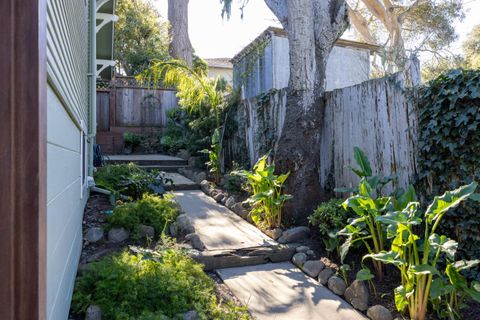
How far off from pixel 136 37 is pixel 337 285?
A: 47.4 ft

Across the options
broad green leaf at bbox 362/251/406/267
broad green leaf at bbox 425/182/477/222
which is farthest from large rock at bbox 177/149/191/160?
broad green leaf at bbox 425/182/477/222

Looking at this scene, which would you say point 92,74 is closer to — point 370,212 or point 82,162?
point 82,162

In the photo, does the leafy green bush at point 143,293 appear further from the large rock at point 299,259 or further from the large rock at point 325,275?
the large rock at point 299,259

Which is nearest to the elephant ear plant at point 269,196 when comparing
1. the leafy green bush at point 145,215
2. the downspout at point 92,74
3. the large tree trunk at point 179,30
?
the leafy green bush at point 145,215

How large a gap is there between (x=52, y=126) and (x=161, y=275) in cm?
147

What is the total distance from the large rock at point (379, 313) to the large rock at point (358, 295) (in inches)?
4.5

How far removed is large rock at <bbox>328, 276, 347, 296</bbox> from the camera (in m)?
3.29

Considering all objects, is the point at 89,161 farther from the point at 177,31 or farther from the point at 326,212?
the point at 177,31

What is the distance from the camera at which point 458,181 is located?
10.5 ft

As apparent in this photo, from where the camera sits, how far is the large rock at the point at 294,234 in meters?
4.39

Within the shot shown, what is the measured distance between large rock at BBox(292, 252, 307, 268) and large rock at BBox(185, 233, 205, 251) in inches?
40.6

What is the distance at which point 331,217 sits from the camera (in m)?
3.95
